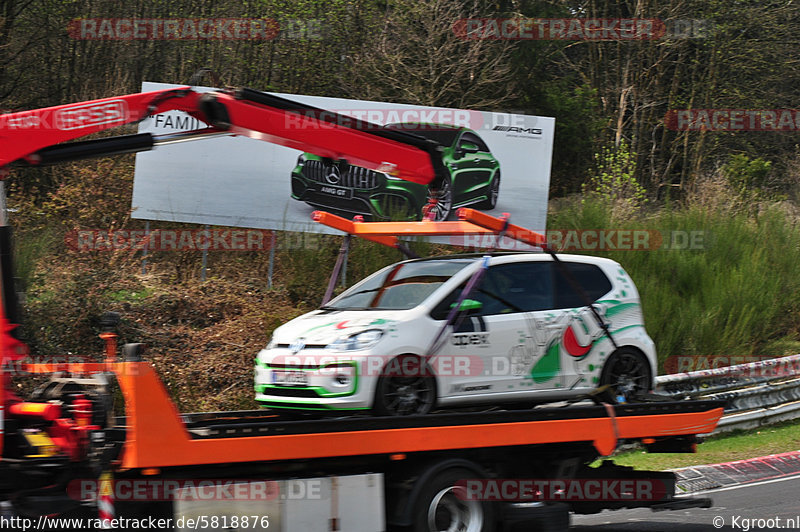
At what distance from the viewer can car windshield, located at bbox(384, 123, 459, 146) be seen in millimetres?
17969

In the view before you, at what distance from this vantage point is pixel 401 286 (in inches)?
337

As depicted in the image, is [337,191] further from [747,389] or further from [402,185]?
[747,389]

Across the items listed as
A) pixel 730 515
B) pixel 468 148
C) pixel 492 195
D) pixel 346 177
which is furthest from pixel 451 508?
pixel 468 148

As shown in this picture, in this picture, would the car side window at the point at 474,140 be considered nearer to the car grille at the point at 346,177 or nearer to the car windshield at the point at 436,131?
the car windshield at the point at 436,131

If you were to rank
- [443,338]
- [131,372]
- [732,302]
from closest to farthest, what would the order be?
[131,372], [443,338], [732,302]

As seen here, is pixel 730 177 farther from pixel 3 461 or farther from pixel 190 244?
pixel 3 461

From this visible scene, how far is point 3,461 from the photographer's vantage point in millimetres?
5734

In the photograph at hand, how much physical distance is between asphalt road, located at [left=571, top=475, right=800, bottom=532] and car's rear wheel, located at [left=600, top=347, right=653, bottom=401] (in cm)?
144

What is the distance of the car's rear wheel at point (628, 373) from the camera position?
8.77 m

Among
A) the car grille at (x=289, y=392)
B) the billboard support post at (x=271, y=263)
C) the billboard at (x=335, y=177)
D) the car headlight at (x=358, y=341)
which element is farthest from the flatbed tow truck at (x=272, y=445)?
the billboard at (x=335, y=177)

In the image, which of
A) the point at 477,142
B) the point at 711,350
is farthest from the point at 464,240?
the point at 711,350

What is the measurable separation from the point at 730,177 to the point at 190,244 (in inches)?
578

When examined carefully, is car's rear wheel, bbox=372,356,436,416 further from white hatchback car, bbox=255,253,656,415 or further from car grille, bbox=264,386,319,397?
car grille, bbox=264,386,319,397

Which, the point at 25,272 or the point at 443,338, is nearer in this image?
the point at 443,338
